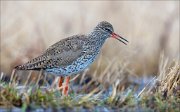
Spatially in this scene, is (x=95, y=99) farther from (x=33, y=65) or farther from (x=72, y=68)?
(x=33, y=65)

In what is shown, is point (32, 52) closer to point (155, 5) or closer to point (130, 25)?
point (130, 25)

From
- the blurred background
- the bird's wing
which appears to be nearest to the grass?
the bird's wing

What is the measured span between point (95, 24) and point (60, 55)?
5.47 m

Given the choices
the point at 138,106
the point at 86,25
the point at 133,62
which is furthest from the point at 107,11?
the point at 138,106

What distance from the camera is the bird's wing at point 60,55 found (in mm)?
9961

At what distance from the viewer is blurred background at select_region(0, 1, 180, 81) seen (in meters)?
13.8

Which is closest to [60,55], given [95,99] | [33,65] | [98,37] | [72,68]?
[72,68]

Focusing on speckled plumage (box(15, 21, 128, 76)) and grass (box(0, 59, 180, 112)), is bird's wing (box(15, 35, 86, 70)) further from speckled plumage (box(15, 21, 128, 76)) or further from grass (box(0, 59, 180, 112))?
grass (box(0, 59, 180, 112))

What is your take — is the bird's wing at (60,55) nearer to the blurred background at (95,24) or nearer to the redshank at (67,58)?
the redshank at (67,58)

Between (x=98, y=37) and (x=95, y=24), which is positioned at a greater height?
(x=98, y=37)

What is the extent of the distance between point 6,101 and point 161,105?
1948mm

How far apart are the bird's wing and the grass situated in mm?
1260

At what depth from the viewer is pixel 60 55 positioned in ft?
33.2

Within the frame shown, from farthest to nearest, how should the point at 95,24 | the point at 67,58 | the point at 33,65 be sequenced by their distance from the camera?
the point at 95,24, the point at 67,58, the point at 33,65
